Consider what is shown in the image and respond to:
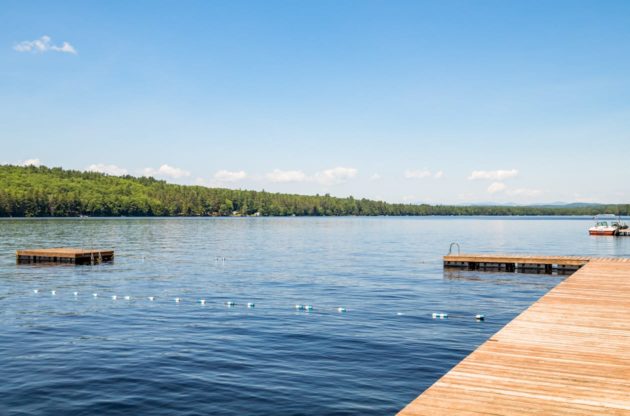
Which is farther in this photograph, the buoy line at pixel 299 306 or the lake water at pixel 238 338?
the buoy line at pixel 299 306

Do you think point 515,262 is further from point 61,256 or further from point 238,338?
point 61,256

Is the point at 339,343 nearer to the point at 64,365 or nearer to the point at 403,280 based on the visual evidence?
the point at 64,365

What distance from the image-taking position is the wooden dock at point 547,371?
882 centimetres

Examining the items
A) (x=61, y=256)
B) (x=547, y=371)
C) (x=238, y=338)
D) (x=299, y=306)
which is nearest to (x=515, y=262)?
(x=299, y=306)

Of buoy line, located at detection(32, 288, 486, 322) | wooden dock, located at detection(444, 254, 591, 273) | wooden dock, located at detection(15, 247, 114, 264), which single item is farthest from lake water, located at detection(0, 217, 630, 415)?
wooden dock, located at detection(15, 247, 114, 264)

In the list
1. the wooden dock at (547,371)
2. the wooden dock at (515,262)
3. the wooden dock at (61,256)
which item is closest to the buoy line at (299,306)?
the wooden dock at (547,371)

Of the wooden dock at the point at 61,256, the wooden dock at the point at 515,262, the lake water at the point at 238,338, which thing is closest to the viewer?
the lake water at the point at 238,338

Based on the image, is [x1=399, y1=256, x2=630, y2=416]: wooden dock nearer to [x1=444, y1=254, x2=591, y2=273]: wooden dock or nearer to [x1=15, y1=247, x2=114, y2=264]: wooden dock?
[x1=444, y1=254, x2=591, y2=273]: wooden dock

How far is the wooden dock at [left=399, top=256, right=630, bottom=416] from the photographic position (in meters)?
8.82

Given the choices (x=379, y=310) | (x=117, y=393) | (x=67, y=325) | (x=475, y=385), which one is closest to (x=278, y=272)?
(x=379, y=310)

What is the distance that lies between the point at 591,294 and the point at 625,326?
21.9ft

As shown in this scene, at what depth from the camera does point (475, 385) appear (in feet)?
32.5

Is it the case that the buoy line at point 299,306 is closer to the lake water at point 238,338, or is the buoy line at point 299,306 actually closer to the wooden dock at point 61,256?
the lake water at point 238,338

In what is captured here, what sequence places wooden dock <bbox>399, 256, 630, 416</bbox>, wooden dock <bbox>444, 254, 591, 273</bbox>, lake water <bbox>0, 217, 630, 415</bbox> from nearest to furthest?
wooden dock <bbox>399, 256, 630, 416</bbox> < lake water <bbox>0, 217, 630, 415</bbox> < wooden dock <bbox>444, 254, 591, 273</bbox>
